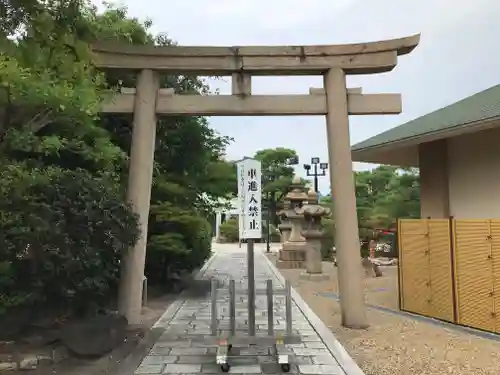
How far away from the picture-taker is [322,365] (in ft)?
21.5

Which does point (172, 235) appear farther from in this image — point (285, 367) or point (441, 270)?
point (285, 367)

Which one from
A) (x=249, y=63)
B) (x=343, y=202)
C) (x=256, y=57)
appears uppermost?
(x=256, y=57)

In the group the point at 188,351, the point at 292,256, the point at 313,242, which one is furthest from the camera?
the point at 292,256

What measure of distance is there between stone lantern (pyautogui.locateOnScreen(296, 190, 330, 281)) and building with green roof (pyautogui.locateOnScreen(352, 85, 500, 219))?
6171mm

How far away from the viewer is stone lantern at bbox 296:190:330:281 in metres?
18.8

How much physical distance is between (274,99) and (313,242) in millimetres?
11454

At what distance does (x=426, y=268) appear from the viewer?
10.4 metres

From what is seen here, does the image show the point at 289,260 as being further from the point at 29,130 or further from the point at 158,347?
the point at 29,130

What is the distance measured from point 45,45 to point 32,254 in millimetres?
3724

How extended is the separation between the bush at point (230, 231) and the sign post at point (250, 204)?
4178 cm

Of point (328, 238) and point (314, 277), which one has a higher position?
point (328, 238)

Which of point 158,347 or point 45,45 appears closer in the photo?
point 45,45

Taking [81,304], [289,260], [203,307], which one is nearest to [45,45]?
[81,304]

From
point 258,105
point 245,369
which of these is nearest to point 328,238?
point 258,105
